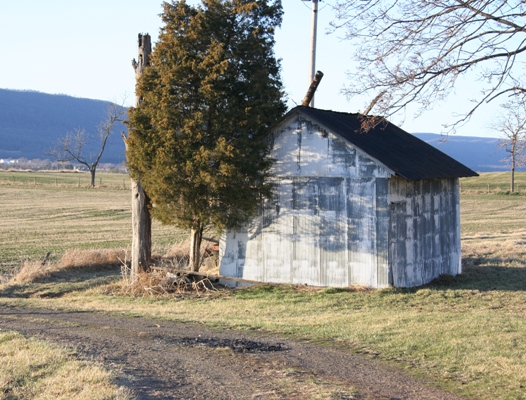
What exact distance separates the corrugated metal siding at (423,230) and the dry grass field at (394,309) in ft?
1.71

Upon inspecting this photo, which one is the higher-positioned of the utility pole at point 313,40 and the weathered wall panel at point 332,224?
the utility pole at point 313,40

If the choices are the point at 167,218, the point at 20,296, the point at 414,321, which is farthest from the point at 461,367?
the point at 20,296

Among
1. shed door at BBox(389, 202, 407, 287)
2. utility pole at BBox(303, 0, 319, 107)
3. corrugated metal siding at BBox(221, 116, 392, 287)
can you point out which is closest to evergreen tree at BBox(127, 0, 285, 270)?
corrugated metal siding at BBox(221, 116, 392, 287)

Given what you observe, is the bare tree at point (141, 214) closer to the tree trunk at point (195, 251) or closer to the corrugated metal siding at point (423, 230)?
the tree trunk at point (195, 251)

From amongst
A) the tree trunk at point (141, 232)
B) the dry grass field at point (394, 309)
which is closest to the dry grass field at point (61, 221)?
the dry grass field at point (394, 309)

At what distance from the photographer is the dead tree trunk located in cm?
1966

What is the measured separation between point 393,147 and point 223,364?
38.3ft

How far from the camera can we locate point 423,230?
18828 millimetres

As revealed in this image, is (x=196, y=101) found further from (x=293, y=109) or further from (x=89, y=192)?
(x=89, y=192)

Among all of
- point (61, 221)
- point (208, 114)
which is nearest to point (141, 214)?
point (208, 114)

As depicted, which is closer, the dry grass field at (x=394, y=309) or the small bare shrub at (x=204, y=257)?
the dry grass field at (x=394, y=309)

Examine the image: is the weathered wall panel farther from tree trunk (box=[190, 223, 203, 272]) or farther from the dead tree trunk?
the dead tree trunk

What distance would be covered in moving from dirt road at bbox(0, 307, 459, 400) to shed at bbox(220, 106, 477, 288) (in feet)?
19.5

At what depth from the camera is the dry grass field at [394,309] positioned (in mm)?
9727
